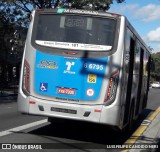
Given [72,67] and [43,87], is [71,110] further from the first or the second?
[72,67]

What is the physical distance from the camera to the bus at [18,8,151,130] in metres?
10.1

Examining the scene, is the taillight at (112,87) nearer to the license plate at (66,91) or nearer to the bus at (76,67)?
the bus at (76,67)

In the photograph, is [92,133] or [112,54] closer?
[112,54]

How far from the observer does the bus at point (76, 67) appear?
10055 mm

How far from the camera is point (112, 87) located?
1004cm

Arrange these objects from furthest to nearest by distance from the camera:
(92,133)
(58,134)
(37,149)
Answer: (92,133) < (58,134) < (37,149)

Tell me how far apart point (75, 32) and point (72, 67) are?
2.94ft

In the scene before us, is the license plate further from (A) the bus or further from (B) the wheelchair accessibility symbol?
(B) the wheelchair accessibility symbol

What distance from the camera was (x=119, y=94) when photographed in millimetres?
10094

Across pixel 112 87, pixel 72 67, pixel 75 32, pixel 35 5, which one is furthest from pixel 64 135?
pixel 35 5

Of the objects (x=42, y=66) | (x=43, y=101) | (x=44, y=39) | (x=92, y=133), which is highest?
(x=44, y=39)

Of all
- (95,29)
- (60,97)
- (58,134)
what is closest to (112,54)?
(95,29)

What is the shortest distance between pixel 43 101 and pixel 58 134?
1.52 meters

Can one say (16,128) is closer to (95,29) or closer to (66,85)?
(66,85)
